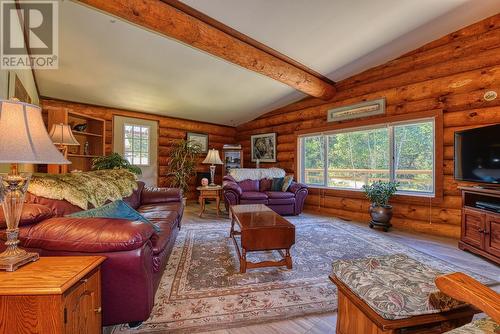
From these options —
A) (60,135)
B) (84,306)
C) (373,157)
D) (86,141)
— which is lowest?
(84,306)

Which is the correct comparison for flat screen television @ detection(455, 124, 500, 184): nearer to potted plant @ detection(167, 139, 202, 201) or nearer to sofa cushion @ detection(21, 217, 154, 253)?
sofa cushion @ detection(21, 217, 154, 253)

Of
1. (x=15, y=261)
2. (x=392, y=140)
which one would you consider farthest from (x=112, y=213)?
(x=392, y=140)

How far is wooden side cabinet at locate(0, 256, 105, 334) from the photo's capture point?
91cm

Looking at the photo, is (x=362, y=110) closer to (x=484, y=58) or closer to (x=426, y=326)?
(x=484, y=58)

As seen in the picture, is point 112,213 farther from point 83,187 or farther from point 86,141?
point 86,141

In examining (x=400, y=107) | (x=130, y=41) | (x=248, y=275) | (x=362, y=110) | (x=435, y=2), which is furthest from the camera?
(x=362, y=110)

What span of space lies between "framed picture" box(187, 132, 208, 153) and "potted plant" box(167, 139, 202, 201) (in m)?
0.30

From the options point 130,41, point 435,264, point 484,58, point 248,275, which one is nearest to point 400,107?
point 484,58

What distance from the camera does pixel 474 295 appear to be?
833 mm

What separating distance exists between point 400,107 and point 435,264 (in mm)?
2674

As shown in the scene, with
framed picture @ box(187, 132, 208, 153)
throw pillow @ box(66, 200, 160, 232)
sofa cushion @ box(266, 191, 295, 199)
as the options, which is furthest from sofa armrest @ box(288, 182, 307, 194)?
throw pillow @ box(66, 200, 160, 232)

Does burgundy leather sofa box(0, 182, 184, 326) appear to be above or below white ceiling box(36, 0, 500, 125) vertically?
below

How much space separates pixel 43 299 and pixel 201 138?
20.0 ft

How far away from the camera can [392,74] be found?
13.6ft
